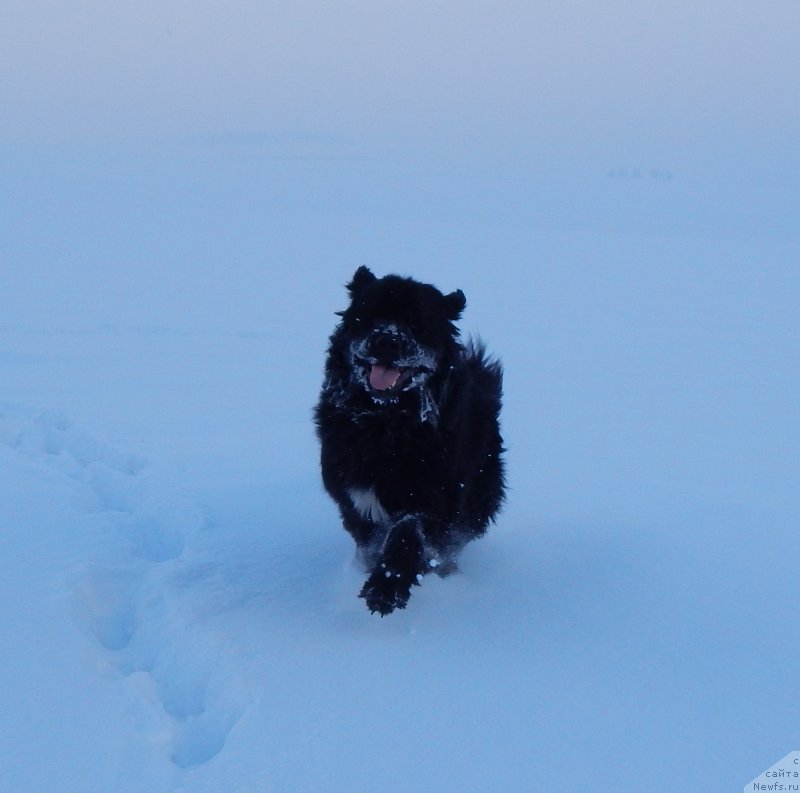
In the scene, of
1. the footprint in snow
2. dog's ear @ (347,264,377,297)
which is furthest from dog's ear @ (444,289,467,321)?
the footprint in snow

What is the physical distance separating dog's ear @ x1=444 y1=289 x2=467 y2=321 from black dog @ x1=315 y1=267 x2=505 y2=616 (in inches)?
2.2

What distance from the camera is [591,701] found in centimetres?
310

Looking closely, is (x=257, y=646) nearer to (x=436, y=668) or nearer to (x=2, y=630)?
(x=436, y=668)

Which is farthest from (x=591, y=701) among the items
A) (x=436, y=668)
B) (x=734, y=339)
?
(x=734, y=339)

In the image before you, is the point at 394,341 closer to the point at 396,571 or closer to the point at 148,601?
the point at 396,571

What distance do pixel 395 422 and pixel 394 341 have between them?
0.40m

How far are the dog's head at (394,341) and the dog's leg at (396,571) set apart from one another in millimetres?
628

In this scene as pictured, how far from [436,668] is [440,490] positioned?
1.15 metres

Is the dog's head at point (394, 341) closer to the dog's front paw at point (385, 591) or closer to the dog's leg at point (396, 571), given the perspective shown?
the dog's leg at point (396, 571)

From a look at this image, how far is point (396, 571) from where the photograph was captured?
384cm

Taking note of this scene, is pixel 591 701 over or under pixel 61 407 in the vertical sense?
under

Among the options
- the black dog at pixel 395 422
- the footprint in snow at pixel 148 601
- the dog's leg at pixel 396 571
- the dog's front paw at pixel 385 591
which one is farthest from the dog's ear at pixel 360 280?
the footprint in snow at pixel 148 601

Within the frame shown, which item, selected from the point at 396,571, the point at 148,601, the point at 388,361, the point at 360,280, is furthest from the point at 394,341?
the point at 148,601

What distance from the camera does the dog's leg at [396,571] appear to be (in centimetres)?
372
